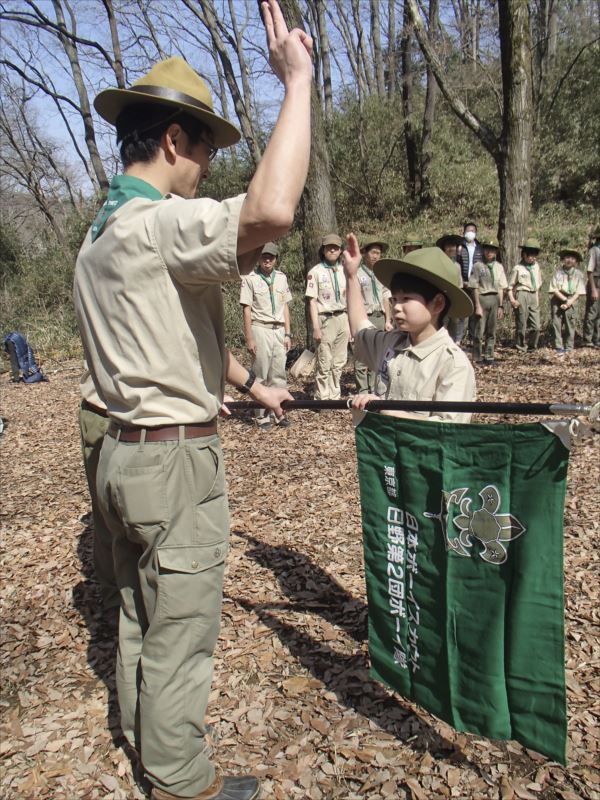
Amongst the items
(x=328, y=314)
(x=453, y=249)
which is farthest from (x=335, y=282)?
(x=453, y=249)

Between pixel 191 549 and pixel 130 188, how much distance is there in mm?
1220

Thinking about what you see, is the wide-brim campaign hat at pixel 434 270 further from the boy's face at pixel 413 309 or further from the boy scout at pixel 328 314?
the boy scout at pixel 328 314

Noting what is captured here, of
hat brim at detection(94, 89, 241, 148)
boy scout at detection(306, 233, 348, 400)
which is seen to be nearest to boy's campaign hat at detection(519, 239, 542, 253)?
boy scout at detection(306, 233, 348, 400)

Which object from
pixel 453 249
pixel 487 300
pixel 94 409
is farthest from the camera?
pixel 487 300

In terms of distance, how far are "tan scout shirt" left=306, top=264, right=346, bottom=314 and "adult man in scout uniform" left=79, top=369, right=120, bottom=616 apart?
203 inches

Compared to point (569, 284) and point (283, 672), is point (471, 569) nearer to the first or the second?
point (283, 672)

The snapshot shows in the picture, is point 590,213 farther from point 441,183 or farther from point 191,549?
point 191,549

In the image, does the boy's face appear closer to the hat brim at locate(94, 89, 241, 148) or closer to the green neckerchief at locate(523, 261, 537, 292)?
the hat brim at locate(94, 89, 241, 148)

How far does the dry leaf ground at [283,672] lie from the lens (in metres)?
2.62

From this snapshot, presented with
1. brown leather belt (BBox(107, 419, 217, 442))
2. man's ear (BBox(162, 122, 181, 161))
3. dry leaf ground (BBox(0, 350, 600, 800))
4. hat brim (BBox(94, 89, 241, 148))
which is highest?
hat brim (BBox(94, 89, 241, 148))

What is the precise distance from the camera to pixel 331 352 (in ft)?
28.8

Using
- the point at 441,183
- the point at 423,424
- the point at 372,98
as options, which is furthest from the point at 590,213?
the point at 423,424

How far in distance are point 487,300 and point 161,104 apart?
10.3 metres

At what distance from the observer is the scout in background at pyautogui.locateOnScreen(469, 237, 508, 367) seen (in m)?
11.3
